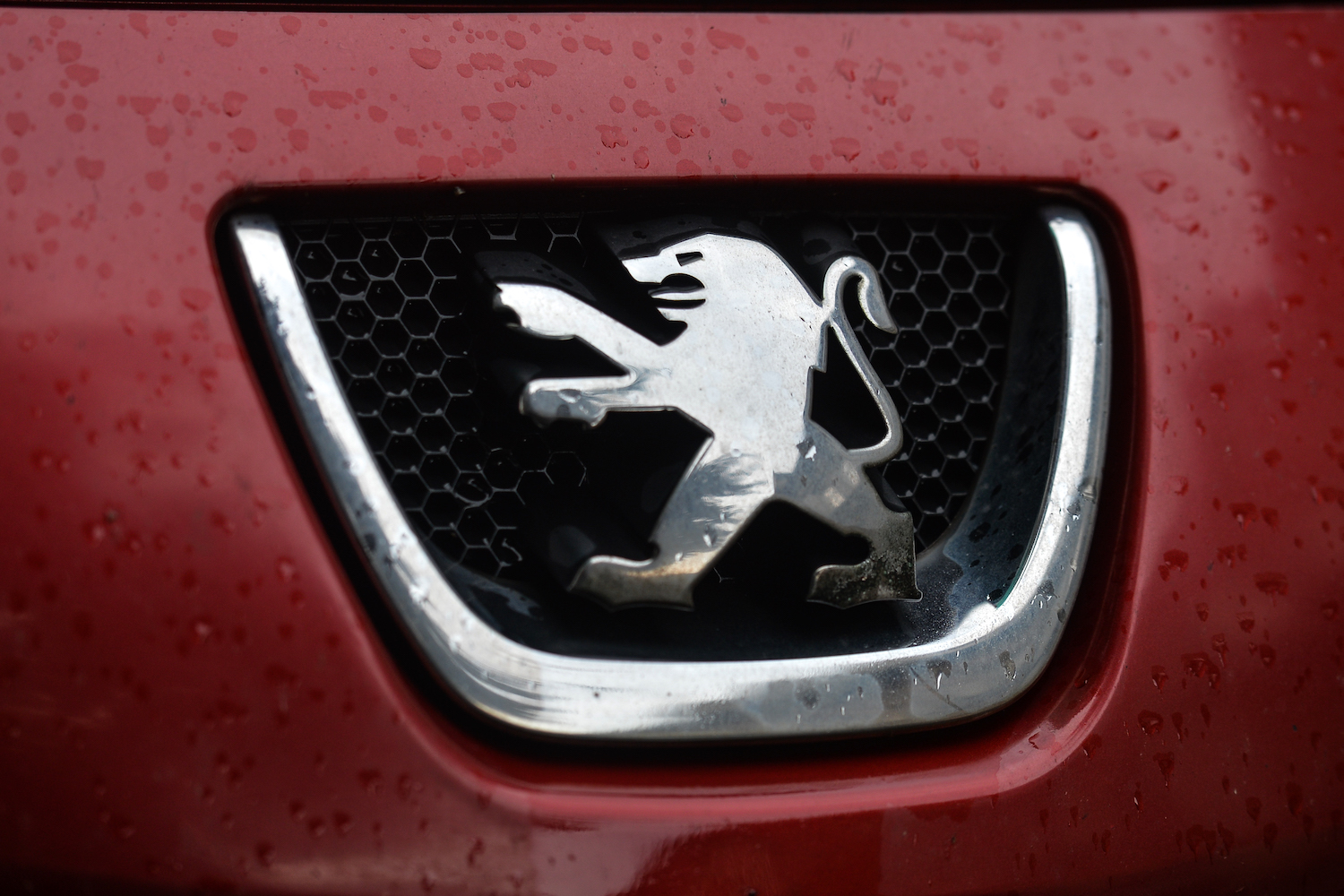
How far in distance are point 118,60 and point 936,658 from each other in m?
0.82

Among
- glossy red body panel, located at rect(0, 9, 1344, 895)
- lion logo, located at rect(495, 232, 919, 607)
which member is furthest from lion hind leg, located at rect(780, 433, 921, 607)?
glossy red body panel, located at rect(0, 9, 1344, 895)

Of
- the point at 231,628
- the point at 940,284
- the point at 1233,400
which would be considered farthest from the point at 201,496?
the point at 1233,400

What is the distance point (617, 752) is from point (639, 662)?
2.8 inches

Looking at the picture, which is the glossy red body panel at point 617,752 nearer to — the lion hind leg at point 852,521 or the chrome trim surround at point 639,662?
the chrome trim surround at point 639,662

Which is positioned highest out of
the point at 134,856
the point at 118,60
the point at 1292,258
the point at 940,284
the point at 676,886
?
the point at 1292,258

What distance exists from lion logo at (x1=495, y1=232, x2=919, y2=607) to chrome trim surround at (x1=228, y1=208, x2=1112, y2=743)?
64 mm

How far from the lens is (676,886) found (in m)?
0.71

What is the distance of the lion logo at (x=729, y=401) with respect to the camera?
2.42ft

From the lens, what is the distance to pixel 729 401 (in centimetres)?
76

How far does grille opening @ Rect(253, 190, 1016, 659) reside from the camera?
0.76m

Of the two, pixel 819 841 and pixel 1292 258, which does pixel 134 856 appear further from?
pixel 1292 258

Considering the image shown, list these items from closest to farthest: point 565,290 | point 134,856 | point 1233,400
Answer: point 134,856 → point 565,290 → point 1233,400

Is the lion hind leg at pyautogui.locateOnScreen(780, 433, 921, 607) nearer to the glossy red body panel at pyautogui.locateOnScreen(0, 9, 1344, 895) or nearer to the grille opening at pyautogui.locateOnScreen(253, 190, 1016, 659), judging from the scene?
the grille opening at pyautogui.locateOnScreen(253, 190, 1016, 659)

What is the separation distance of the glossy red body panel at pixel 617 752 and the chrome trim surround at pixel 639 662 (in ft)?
Result: 0.11
